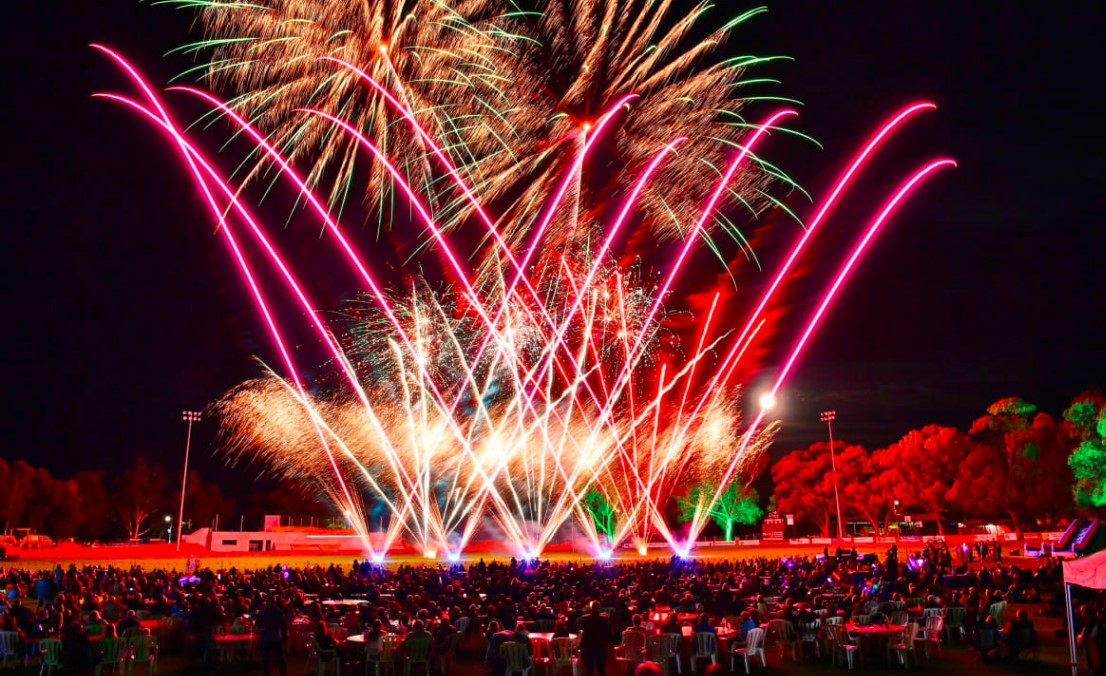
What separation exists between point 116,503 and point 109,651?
84300 mm

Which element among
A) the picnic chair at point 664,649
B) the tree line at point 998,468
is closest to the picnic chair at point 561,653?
the picnic chair at point 664,649

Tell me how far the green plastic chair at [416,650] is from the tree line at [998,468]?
42.6 metres

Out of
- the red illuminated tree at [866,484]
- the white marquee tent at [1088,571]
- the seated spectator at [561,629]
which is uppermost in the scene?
the red illuminated tree at [866,484]

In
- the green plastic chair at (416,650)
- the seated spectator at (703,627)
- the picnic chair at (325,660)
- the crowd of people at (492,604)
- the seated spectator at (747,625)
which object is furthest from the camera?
the seated spectator at (747,625)

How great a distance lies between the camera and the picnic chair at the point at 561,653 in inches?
528

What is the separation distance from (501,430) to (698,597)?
2588 centimetres

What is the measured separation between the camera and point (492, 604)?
16812mm

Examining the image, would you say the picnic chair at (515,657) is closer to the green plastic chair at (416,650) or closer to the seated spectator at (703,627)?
the green plastic chair at (416,650)

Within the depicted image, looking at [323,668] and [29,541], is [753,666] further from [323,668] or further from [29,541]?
[29,541]

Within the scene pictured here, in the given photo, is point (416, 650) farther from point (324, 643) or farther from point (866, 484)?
point (866, 484)

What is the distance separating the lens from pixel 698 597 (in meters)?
20.0

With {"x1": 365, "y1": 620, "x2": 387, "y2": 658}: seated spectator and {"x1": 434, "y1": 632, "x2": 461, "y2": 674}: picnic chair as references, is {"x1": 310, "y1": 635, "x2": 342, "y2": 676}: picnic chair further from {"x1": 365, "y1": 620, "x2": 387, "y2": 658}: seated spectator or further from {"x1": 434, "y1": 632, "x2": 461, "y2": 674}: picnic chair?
{"x1": 434, "y1": 632, "x2": 461, "y2": 674}: picnic chair

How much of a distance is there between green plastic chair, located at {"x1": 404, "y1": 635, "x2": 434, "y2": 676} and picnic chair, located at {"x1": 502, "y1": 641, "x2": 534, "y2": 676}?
1.75m

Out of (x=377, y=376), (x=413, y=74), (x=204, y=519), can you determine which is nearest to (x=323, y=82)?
→ (x=413, y=74)
